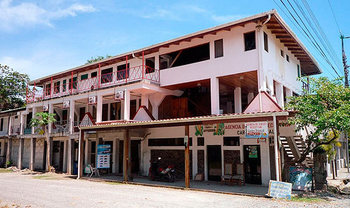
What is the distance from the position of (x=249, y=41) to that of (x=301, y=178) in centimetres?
710

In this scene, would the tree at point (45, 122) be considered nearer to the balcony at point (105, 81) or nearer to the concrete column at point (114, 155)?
the balcony at point (105, 81)

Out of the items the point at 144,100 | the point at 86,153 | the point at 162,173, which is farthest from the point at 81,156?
the point at 162,173

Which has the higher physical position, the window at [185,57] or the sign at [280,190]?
the window at [185,57]

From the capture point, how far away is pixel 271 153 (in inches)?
549

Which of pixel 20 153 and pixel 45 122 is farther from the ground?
pixel 45 122

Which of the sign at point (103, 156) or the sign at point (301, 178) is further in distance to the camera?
the sign at point (103, 156)

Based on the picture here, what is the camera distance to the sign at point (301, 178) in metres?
11.9

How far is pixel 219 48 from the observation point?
15.7 metres

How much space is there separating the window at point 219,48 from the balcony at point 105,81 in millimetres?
4232

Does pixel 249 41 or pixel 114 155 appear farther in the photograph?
pixel 114 155

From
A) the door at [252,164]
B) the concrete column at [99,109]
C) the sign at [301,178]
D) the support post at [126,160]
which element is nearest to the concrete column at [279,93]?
the door at [252,164]

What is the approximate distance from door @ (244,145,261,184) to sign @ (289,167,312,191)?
6.68 ft

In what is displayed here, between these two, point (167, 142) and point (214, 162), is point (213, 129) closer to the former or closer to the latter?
point (214, 162)

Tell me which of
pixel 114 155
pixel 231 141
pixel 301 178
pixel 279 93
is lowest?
pixel 301 178
